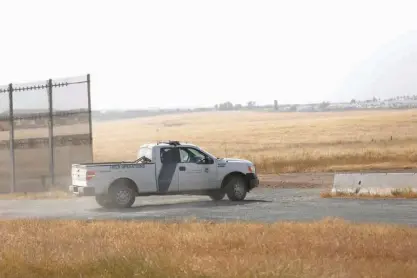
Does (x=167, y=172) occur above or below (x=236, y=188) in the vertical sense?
above

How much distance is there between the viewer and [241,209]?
2188 centimetres

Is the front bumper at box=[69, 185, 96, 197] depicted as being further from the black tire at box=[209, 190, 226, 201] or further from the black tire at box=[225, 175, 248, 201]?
the black tire at box=[225, 175, 248, 201]

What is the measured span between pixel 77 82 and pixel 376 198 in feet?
39.0

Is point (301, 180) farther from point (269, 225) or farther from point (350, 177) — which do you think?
point (269, 225)

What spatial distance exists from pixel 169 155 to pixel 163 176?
0.67m

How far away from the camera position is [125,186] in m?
23.2

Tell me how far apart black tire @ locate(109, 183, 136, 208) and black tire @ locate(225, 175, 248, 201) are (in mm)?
3046

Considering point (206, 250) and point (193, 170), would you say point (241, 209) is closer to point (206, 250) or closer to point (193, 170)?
point (193, 170)

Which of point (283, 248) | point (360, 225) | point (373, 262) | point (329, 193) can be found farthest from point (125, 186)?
point (373, 262)

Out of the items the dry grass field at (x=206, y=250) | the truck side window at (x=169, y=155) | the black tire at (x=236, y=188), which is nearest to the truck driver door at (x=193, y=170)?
the truck side window at (x=169, y=155)

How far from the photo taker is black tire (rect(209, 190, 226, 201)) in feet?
81.3

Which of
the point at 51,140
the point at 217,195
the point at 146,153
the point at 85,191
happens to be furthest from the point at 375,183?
the point at 51,140

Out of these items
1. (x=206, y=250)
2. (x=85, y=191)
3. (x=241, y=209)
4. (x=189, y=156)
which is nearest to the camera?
(x=206, y=250)

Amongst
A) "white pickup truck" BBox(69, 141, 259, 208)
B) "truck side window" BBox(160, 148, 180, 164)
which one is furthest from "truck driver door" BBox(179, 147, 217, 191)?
"truck side window" BBox(160, 148, 180, 164)
